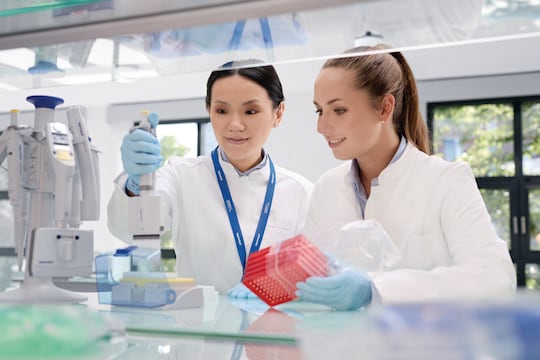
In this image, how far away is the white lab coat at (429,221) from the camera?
3.98 ft

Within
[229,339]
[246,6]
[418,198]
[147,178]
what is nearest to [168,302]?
[147,178]

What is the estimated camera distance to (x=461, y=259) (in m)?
1.32

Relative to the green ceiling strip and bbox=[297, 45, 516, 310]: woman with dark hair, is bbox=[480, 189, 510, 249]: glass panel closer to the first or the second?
bbox=[297, 45, 516, 310]: woman with dark hair

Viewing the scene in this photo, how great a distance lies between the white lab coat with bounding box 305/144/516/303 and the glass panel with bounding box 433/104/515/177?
5679 mm

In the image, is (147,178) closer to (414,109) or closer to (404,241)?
(404,241)

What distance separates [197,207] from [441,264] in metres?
0.95

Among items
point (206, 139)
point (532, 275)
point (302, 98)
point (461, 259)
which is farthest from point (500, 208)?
point (461, 259)

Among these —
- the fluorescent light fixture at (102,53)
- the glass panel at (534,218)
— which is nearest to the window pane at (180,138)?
the glass panel at (534,218)

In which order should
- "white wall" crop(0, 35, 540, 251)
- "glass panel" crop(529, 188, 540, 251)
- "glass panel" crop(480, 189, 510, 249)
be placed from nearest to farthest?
1. "white wall" crop(0, 35, 540, 251)
2. "glass panel" crop(529, 188, 540, 251)
3. "glass panel" crop(480, 189, 510, 249)

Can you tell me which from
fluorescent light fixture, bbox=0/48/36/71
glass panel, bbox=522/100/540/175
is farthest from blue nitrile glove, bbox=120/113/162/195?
glass panel, bbox=522/100/540/175

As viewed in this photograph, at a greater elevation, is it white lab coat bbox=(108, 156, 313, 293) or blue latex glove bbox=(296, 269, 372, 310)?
white lab coat bbox=(108, 156, 313, 293)

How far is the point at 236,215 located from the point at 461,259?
3.07 feet

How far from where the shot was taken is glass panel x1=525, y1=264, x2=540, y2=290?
6.75 metres

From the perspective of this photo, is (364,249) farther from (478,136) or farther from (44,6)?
(478,136)
